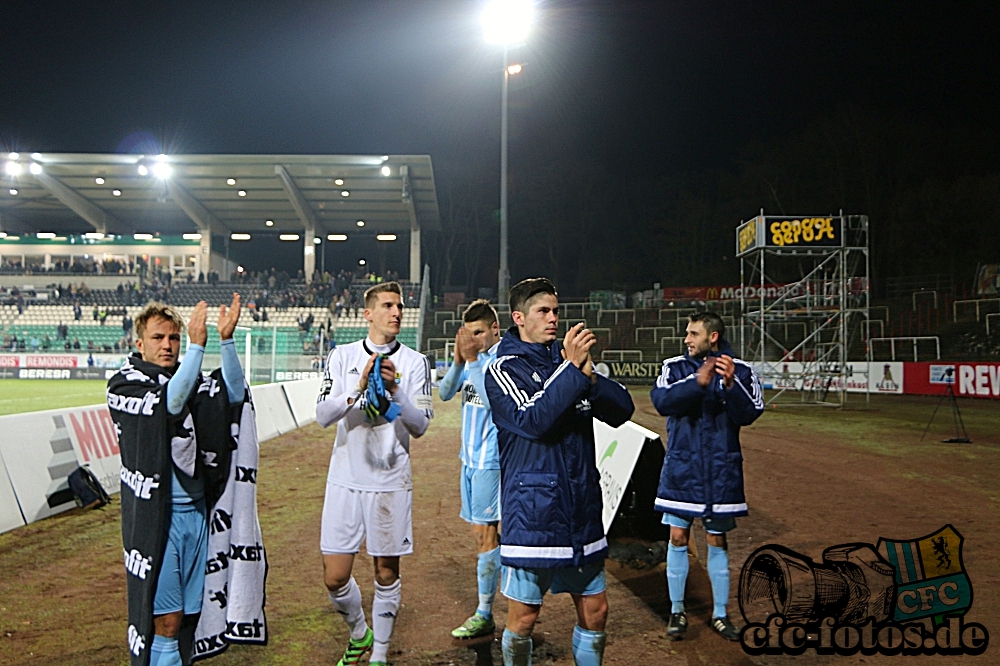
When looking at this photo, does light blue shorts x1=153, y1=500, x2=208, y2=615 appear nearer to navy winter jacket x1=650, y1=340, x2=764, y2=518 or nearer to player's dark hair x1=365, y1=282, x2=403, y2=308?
player's dark hair x1=365, y1=282, x2=403, y2=308

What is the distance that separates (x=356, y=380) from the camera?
14.3ft

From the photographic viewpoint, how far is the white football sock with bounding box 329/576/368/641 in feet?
13.6

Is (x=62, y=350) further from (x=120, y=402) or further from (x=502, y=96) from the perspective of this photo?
(x=120, y=402)

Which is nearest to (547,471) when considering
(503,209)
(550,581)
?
(550,581)

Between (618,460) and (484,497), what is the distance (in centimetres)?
220

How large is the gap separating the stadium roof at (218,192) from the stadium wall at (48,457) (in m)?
29.8

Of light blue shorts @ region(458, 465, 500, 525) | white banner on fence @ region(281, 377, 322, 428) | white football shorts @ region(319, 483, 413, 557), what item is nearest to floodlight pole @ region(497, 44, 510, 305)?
white banner on fence @ region(281, 377, 322, 428)

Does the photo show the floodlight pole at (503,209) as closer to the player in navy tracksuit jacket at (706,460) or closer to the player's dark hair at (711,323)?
the player's dark hair at (711,323)

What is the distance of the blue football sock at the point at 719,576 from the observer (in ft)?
15.8

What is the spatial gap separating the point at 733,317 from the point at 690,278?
1970cm

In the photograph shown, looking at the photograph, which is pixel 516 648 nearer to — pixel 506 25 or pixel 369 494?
pixel 369 494

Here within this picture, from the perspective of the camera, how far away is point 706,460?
4.84 metres

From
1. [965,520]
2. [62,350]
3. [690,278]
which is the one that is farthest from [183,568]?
[690,278]

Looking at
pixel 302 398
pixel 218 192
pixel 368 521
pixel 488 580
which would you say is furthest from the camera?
pixel 218 192
